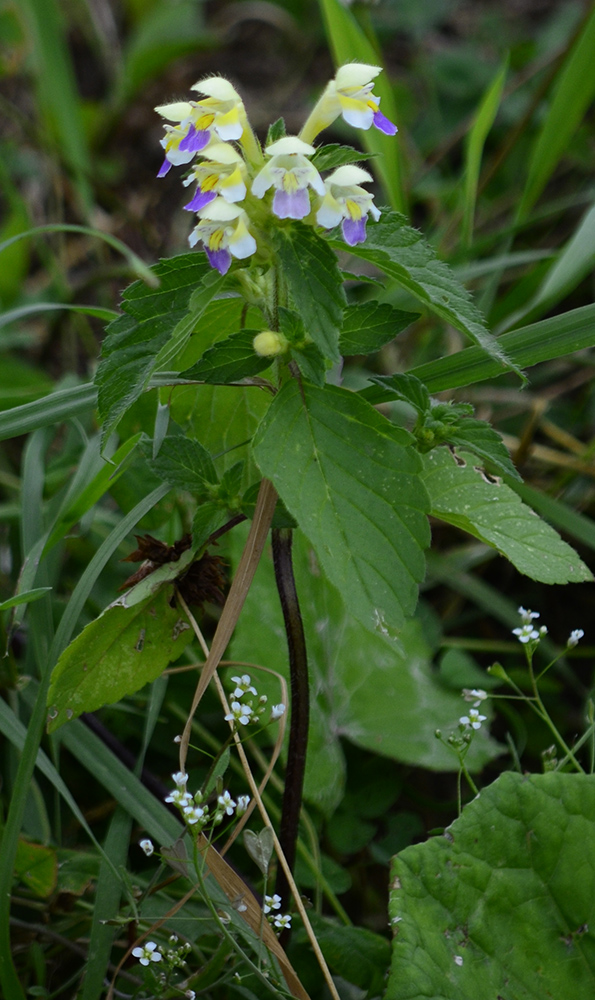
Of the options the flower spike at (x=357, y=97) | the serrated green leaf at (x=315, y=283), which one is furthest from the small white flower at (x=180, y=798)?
the flower spike at (x=357, y=97)

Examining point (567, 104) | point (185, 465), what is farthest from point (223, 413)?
point (567, 104)

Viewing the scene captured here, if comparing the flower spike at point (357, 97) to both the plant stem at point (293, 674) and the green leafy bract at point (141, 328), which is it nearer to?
the green leafy bract at point (141, 328)

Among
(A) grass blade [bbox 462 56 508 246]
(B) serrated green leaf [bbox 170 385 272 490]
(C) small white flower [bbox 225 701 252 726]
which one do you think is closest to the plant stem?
(C) small white flower [bbox 225 701 252 726]

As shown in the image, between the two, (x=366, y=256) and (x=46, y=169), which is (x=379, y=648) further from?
(x=46, y=169)

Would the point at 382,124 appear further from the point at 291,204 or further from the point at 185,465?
the point at 185,465

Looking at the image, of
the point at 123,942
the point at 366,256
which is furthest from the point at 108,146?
the point at 123,942

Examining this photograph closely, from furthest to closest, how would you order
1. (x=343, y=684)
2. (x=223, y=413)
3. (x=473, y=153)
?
(x=473, y=153) → (x=343, y=684) → (x=223, y=413)

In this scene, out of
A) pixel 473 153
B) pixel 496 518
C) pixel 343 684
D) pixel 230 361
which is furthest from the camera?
pixel 473 153
